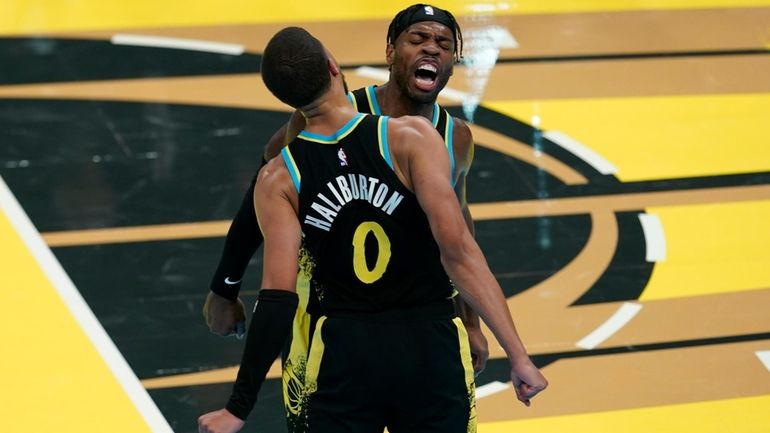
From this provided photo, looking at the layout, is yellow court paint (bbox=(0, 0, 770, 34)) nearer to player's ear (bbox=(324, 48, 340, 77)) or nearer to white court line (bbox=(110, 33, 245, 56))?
white court line (bbox=(110, 33, 245, 56))

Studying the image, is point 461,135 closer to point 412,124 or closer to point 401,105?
point 401,105

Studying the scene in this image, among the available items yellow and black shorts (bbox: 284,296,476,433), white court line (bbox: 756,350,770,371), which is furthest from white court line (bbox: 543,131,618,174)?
yellow and black shorts (bbox: 284,296,476,433)

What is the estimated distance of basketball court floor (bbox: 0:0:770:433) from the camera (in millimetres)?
7246

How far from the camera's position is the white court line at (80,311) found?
277 inches

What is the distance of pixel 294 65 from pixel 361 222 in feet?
1.79

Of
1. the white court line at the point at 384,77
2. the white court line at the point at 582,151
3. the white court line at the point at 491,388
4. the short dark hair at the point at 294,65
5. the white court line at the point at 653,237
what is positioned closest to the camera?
the short dark hair at the point at 294,65

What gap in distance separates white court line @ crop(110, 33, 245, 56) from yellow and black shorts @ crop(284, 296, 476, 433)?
7.33 meters

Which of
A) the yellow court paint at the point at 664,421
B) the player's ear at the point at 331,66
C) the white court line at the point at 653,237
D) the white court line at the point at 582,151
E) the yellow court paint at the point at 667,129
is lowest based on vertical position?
the yellow court paint at the point at 664,421

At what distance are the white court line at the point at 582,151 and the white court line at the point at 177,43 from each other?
2855 mm

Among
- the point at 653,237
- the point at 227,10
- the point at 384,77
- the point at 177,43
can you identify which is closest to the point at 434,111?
the point at 653,237

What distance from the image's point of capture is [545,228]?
357 inches

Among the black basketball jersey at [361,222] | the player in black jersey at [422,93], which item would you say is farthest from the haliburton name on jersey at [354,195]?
the player in black jersey at [422,93]

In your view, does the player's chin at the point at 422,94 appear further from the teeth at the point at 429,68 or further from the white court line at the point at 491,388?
the white court line at the point at 491,388

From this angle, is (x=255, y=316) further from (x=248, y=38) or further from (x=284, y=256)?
(x=248, y=38)
